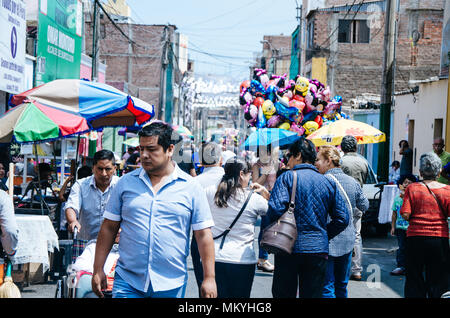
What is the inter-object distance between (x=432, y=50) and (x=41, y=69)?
81.2 ft

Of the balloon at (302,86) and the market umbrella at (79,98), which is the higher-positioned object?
the balloon at (302,86)

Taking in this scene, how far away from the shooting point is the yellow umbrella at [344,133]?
1414cm

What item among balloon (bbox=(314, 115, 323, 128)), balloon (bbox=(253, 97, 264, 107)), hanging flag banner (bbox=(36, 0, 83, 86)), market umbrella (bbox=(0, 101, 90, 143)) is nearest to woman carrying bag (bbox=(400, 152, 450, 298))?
market umbrella (bbox=(0, 101, 90, 143))

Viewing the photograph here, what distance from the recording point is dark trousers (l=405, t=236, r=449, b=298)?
7.09 metres

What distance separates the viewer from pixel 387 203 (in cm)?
1337

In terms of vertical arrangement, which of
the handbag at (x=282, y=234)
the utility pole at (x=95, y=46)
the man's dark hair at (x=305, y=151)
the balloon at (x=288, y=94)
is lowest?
the handbag at (x=282, y=234)

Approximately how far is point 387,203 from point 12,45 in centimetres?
958

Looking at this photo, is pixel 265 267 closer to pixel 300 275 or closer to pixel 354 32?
pixel 300 275

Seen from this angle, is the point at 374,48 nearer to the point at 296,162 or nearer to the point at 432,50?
the point at 432,50

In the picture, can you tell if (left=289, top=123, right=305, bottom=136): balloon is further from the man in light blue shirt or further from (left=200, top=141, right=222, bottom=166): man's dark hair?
the man in light blue shirt

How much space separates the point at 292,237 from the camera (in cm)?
597

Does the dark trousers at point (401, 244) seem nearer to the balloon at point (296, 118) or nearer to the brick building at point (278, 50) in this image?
the balloon at point (296, 118)

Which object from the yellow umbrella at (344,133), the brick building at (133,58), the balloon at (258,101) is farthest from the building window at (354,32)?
the yellow umbrella at (344,133)
